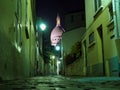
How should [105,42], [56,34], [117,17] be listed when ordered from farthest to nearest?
[56,34] → [105,42] → [117,17]

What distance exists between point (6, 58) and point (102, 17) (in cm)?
1083

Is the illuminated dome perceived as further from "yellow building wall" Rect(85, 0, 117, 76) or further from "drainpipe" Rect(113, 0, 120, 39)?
"drainpipe" Rect(113, 0, 120, 39)

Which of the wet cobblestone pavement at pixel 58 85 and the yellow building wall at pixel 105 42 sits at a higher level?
the yellow building wall at pixel 105 42

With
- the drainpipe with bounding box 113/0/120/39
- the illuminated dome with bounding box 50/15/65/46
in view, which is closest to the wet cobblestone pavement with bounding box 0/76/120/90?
the drainpipe with bounding box 113/0/120/39

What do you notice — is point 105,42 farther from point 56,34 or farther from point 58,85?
point 56,34

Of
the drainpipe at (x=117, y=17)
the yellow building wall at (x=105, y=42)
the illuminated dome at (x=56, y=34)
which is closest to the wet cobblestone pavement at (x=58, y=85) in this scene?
the drainpipe at (x=117, y=17)

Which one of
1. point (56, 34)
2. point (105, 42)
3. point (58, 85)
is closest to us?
point (58, 85)

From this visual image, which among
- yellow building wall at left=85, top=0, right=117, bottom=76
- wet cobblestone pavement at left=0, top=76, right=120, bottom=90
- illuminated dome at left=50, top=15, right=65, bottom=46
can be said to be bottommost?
wet cobblestone pavement at left=0, top=76, right=120, bottom=90

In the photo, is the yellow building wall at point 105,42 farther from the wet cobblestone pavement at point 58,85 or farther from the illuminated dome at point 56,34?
the illuminated dome at point 56,34

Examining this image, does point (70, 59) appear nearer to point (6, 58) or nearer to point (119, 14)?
point (119, 14)

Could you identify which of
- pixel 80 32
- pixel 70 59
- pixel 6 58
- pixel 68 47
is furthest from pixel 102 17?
pixel 68 47

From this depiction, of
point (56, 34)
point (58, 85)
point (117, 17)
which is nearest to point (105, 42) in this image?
point (117, 17)

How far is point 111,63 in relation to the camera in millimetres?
15094

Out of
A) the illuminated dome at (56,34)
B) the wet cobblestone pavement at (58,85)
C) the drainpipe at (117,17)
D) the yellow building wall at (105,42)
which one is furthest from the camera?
the illuminated dome at (56,34)
